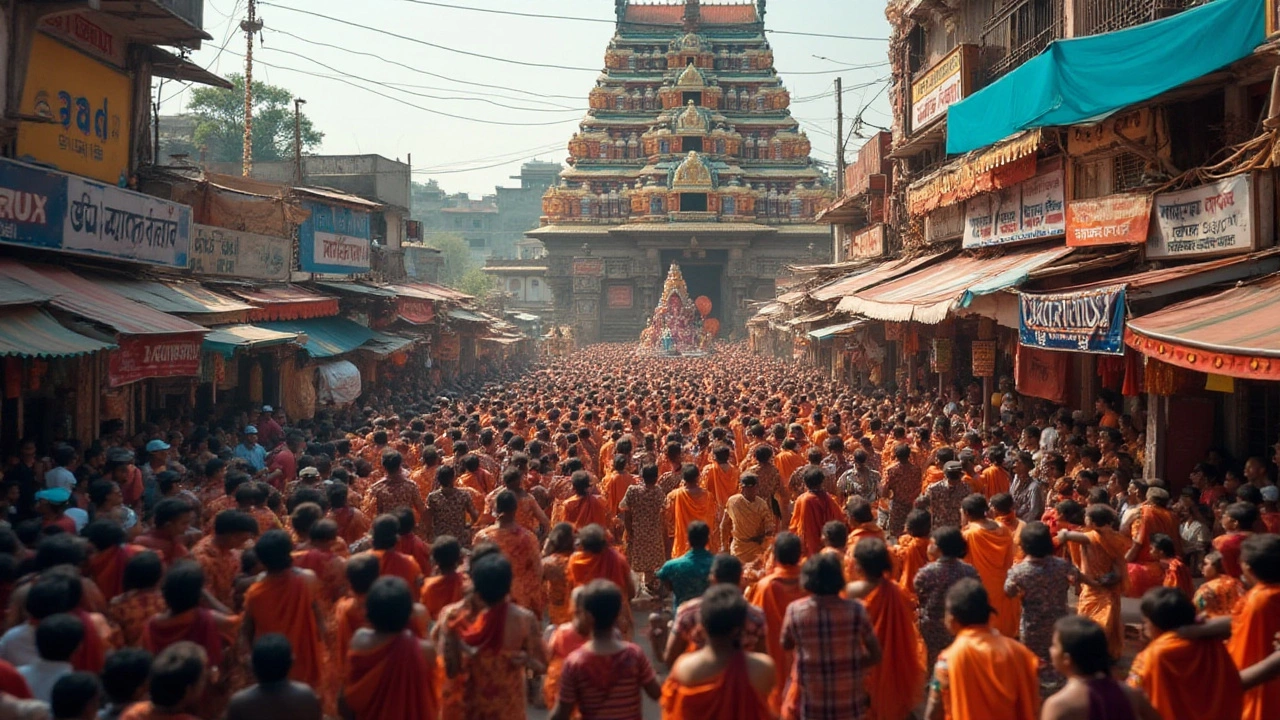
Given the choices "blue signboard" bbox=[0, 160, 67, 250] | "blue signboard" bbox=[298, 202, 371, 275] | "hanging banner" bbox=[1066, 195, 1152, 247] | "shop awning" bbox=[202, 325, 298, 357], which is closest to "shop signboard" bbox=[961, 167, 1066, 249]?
"hanging banner" bbox=[1066, 195, 1152, 247]

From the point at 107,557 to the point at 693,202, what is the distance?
54972mm

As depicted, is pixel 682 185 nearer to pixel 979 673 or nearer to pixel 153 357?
pixel 153 357

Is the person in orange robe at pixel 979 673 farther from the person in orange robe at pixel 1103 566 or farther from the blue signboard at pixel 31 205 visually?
the blue signboard at pixel 31 205

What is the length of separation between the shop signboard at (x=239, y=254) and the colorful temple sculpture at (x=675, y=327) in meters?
29.1

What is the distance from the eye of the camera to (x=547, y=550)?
7387 millimetres

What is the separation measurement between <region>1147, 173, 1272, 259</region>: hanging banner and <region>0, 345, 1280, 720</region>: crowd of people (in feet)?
7.24

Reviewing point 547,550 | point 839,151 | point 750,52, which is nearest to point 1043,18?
point 547,550

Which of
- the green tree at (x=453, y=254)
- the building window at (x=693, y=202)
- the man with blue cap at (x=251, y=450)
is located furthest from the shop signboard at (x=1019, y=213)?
the green tree at (x=453, y=254)

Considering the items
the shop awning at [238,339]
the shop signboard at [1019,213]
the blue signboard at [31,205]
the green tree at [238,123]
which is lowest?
the shop awning at [238,339]

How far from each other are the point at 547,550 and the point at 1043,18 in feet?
43.5

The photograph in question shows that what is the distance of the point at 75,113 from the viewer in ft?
45.9

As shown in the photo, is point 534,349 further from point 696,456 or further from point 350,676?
point 350,676

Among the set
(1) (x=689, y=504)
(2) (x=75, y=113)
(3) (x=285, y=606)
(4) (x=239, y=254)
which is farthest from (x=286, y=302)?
(3) (x=285, y=606)

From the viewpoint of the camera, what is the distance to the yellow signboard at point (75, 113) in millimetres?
12852
